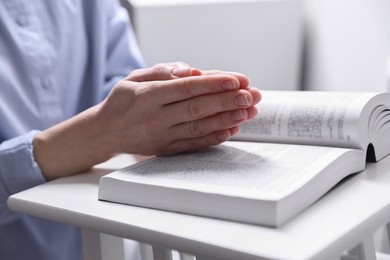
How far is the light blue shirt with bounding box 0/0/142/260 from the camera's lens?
67 cm

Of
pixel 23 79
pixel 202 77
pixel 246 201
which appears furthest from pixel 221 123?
pixel 23 79

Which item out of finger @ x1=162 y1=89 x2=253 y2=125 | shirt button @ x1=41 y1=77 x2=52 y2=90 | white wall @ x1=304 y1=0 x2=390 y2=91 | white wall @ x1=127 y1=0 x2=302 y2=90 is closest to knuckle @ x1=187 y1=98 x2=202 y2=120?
finger @ x1=162 y1=89 x2=253 y2=125

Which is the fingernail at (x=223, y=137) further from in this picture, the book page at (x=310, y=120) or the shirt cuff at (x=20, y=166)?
the shirt cuff at (x=20, y=166)

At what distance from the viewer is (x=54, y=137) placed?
65cm

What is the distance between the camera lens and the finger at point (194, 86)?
54cm

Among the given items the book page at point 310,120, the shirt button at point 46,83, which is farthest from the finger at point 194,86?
the shirt button at point 46,83

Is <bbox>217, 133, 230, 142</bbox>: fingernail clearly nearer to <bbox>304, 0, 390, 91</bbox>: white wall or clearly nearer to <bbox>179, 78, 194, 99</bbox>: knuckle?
<bbox>179, 78, 194, 99</bbox>: knuckle

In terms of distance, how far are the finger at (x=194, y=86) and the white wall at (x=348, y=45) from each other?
623 mm

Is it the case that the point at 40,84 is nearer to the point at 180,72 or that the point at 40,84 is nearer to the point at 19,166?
the point at 19,166

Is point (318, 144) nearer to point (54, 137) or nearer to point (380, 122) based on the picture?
point (380, 122)

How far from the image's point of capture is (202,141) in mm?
595

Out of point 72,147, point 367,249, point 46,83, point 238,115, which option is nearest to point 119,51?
point 46,83

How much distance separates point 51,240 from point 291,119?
0.42m

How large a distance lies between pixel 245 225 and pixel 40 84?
1.64 feet
